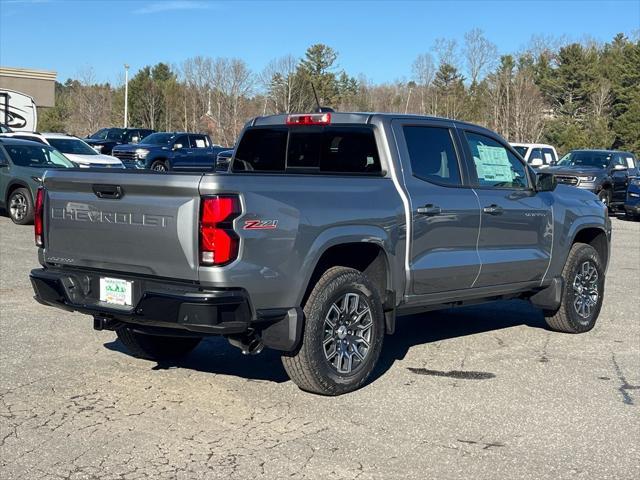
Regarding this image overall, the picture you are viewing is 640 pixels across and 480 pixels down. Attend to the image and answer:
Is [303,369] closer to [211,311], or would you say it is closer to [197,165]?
[211,311]

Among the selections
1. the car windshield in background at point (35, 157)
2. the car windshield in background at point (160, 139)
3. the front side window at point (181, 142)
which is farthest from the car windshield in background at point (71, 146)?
the car windshield in background at point (160, 139)

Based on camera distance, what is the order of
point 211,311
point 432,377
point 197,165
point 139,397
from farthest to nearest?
point 197,165, point 432,377, point 139,397, point 211,311

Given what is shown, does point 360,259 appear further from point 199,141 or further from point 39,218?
point 199,141

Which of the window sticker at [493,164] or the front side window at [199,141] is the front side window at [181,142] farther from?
the window sticker at [493,164]

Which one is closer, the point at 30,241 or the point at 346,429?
the point at 346,429

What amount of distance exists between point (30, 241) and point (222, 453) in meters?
10.0

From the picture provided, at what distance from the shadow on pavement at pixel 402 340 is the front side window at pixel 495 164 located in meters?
1.57

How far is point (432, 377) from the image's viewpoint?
20.7 feet

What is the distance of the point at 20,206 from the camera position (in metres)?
15.9

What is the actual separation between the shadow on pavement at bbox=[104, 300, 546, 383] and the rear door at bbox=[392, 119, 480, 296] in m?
0.87

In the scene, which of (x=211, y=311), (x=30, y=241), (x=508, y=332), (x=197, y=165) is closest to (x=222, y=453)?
(x=211, y=311)

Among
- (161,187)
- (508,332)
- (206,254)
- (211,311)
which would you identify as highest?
(161,187)

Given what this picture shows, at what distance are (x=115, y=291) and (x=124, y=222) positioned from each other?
0.46m

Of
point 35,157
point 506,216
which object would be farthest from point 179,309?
point 35,157
